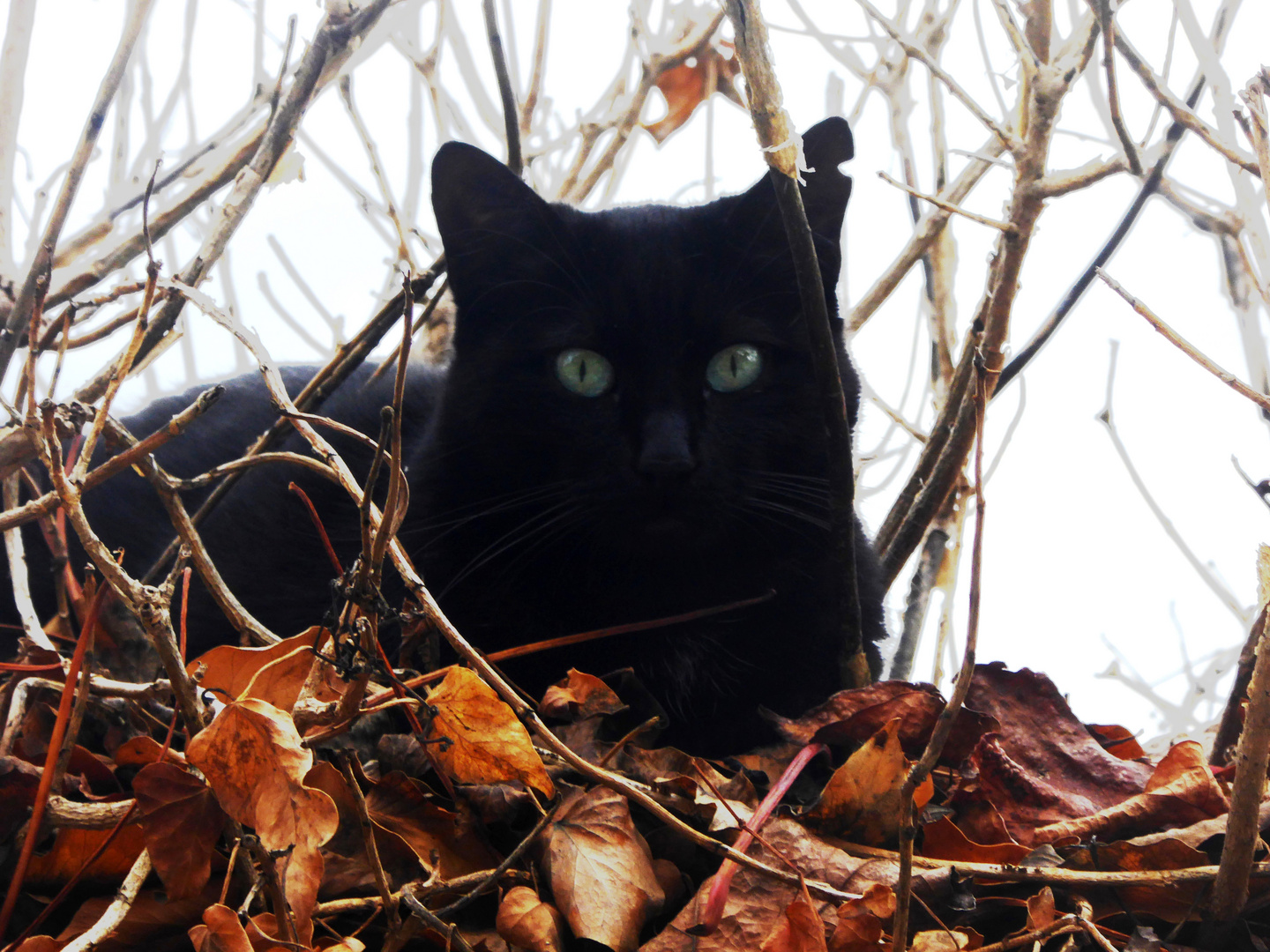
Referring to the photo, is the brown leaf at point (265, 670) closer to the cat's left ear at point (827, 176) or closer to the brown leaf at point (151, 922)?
the brown leaf at point (151, 922)

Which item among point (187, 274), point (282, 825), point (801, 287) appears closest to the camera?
point (282, 825)

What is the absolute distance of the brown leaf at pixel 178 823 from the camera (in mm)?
683

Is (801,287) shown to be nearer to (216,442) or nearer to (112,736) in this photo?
(112,736)

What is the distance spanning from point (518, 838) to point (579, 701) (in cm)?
18

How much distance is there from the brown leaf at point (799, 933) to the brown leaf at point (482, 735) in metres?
0.21

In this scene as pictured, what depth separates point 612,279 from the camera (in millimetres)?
1366

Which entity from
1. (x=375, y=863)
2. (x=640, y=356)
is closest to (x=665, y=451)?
(x=640, y=356)

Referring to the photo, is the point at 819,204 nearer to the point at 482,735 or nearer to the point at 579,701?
the point at 579,701

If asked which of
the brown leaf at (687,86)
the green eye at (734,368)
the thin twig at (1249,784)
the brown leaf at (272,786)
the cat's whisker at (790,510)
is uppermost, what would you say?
the brown leaf at (687,86)

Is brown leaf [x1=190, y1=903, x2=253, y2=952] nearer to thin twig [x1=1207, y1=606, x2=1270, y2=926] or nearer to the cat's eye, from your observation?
thin twig [x1=1207, y1=606, x2=1270, y2=926]

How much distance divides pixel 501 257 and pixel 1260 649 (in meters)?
1.09

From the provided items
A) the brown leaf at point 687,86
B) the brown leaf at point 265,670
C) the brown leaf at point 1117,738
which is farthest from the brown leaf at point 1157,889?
the brown leaf at point 687,86

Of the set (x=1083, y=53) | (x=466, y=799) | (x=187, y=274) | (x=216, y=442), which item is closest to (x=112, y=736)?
(x=466, y=799)

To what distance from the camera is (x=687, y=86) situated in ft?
6.63
